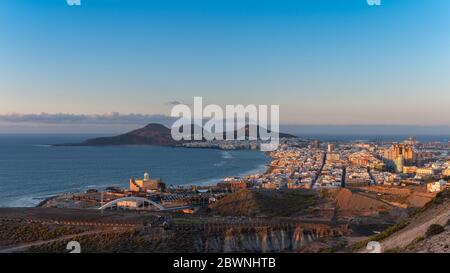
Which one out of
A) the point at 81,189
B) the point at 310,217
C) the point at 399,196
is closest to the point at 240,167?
the point at 81,189

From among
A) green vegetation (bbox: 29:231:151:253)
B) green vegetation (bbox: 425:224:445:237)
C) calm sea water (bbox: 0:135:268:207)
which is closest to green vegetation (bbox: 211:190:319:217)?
green vegetation (bbox: 29:231:151:253)

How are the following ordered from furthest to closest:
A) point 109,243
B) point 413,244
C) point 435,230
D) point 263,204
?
point 263,204
point 109,243
point 435,230
point 413,244

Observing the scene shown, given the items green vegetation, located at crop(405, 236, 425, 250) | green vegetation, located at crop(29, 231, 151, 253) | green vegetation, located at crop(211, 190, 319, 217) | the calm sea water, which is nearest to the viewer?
green vegetation, located at crop(405, 236, 425, 250)

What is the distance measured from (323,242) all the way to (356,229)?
94.5 inches

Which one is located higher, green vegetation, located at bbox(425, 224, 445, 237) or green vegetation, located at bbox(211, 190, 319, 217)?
green vegetation, located at bbox(425, 224, 445, 237)

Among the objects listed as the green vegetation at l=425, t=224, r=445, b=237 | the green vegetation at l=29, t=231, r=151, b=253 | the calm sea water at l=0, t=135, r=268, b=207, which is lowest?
the calm sea water at l=0, t=135, r=268, b=207

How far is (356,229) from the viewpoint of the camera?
46.0 ft

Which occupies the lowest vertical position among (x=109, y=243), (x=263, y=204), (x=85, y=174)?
(x=85, y=174)

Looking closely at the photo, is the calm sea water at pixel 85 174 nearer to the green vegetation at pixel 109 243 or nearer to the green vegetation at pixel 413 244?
the green vegetation at pixel 109 243

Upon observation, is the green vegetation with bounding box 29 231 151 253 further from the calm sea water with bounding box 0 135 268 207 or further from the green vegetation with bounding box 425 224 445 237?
the calm sea water with bounding box 0 135 268 207

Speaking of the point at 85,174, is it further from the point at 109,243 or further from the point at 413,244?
the point at 413,244

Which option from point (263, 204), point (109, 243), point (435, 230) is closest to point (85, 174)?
point (263, 204)

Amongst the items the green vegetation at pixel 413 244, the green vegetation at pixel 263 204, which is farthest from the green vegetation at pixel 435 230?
the green vegetation at pixel 263 204
